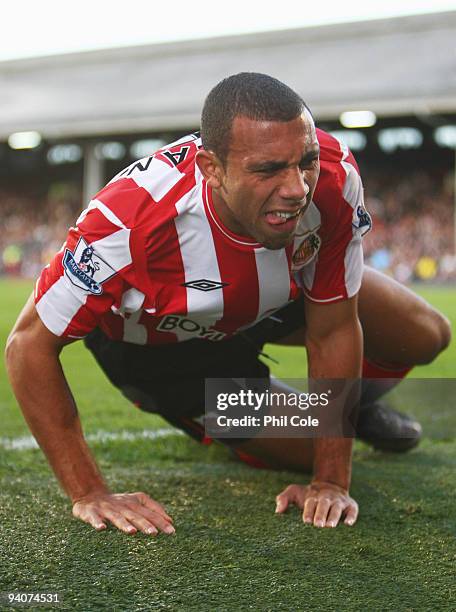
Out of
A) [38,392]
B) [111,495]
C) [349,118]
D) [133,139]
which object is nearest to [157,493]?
[111,495]

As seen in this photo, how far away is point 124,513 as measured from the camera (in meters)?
2.19

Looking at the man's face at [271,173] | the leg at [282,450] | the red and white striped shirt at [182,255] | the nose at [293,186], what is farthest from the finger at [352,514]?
the nose at [293,186]

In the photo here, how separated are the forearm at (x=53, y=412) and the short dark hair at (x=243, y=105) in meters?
→ 0.72

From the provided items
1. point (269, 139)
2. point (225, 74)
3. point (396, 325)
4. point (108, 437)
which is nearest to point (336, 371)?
point (396, 325)

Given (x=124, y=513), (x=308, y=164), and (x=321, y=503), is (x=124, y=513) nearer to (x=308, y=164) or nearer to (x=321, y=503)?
(x=321, y=503)

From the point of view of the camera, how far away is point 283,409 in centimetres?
283

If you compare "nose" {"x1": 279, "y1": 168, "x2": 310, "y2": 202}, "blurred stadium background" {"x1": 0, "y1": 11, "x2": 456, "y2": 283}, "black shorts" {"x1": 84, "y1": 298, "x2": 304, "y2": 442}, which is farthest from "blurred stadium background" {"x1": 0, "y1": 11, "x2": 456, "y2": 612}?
"blurred stadium background" {"x1": 0, "y1": 11, "x2": 456, "y2": 283}

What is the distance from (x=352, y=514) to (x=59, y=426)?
0.84 metres

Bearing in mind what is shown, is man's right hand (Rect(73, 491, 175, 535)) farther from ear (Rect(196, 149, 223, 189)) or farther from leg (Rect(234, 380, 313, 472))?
ear (Rect(196, 149, 223, 189))

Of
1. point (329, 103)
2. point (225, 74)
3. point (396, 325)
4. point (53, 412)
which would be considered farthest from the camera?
point (225, 74)

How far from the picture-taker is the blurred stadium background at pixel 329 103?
1739cm

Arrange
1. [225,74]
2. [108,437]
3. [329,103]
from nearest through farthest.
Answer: [108,437]
[329,103]
[225,74]

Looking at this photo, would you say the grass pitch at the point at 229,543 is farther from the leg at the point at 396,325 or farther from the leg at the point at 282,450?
the leg at the point at 396,325

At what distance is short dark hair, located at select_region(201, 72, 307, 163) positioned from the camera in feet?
6.11
